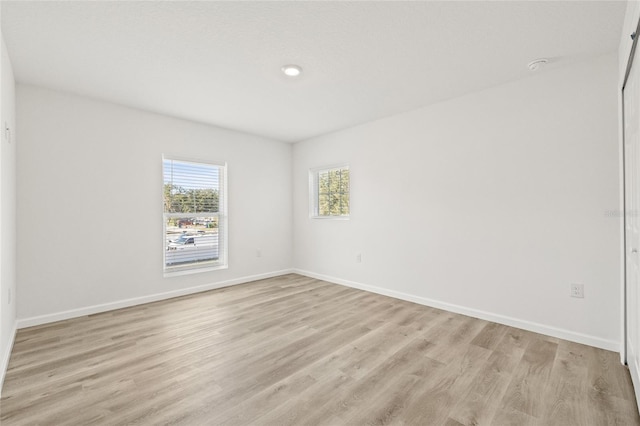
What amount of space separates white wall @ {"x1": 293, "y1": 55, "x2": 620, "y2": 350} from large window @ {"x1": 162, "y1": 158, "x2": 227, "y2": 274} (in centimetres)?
222

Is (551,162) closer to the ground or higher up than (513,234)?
higher up

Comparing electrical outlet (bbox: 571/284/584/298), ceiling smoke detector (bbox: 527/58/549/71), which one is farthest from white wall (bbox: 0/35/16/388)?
electrical outlet (bbox: 571/284/584/298)

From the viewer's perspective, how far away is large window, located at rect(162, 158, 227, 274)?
4111 mm

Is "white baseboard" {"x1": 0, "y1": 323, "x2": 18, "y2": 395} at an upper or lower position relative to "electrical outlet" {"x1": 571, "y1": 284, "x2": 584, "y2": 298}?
lower

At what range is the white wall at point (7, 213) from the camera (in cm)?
217

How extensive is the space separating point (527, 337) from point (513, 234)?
984 millimetres

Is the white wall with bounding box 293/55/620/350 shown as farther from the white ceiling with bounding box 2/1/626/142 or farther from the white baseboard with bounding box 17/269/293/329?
the white baseboard with bounding box 17/269/293/329

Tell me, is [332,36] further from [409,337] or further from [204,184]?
[204,184]

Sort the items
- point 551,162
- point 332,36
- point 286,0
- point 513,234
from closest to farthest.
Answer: point 286,0 < point 332,36 < point 551,162 < point 513,234

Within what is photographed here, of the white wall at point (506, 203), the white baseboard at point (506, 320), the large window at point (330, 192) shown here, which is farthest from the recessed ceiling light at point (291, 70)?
the white baseboard at point (506, 320)

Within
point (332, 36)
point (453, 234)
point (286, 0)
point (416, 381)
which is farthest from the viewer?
point (453, 234)

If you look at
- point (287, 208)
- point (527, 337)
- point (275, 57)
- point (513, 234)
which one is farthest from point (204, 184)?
point (527, 337)

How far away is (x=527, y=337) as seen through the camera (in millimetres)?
2699

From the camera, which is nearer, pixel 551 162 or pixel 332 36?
pixel 332 36
